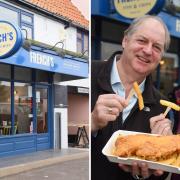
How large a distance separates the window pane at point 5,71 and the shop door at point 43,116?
6.1 inches

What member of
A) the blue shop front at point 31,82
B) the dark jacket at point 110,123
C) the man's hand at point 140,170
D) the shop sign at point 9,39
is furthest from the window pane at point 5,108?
the man's hand at point 140,170

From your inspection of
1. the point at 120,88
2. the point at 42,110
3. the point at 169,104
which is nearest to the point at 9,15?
the point at 42,110

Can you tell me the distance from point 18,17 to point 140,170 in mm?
664

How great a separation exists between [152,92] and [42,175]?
72 cm

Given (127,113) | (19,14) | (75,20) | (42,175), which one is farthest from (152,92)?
(42,175)

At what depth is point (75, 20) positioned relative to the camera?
129 centimetres

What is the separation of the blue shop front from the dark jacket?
191 mm

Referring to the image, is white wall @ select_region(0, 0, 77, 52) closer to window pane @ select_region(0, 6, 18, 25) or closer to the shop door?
window pane @ select_region(0, 6, 18, 25)

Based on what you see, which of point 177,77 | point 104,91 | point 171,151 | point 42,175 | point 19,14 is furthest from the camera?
point 177,77

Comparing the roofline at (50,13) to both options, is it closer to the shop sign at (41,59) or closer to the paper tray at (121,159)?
the shop sign at (41,59)

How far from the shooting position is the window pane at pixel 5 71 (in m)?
1.39

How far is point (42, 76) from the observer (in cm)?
130

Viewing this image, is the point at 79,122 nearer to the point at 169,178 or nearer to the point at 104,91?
the point at 104,91

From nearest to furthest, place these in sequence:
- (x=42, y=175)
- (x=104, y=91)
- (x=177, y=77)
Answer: (x=104, y=91) → (x=42, y=175) → (x=177, y=77)
